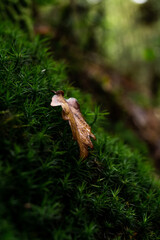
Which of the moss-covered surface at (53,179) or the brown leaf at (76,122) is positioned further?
the brown leaf at (76,122)

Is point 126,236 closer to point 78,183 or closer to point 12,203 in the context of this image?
point 78,183

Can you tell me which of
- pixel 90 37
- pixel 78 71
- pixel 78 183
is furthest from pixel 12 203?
pixel 90 37

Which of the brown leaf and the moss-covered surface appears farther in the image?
the brown leaf

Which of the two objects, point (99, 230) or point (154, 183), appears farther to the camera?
point (154, 183)

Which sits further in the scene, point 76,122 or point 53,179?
point 76,122
